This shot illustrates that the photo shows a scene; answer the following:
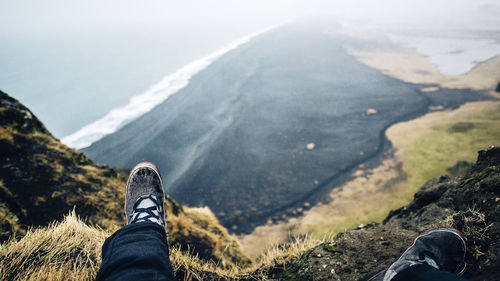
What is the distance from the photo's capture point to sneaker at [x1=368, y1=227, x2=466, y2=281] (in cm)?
157

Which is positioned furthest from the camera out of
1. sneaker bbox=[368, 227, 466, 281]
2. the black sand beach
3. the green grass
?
the black sand beach

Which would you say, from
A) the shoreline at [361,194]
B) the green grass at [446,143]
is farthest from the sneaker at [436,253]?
the green grass at [446,143]

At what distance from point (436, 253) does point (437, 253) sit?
11 millimetres

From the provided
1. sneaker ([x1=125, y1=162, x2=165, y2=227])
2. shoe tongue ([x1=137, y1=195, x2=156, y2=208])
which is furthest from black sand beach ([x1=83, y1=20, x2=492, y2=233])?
shoe tongue ([x1=137, y1=195, x2=156, y2=208])

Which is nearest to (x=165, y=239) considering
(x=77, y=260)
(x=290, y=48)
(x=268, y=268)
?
(x=77, y=260)

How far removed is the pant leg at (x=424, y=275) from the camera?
125cm

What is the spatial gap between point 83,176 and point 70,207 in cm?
89

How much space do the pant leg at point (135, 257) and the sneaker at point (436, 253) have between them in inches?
59.9

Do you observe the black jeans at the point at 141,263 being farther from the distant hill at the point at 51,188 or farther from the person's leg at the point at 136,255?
the distant hill at the point at 51,188

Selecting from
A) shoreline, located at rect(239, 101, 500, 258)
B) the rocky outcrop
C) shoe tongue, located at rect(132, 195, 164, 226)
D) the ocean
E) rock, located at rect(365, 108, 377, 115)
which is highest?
the ocean

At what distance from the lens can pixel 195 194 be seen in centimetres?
1296

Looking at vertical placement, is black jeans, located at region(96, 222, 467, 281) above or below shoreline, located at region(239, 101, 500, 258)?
above

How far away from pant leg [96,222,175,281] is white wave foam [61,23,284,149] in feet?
71.2

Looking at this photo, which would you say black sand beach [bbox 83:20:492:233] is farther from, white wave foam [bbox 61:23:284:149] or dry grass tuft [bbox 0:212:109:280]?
dry grass tuft [bbox 0:212:109:280]
